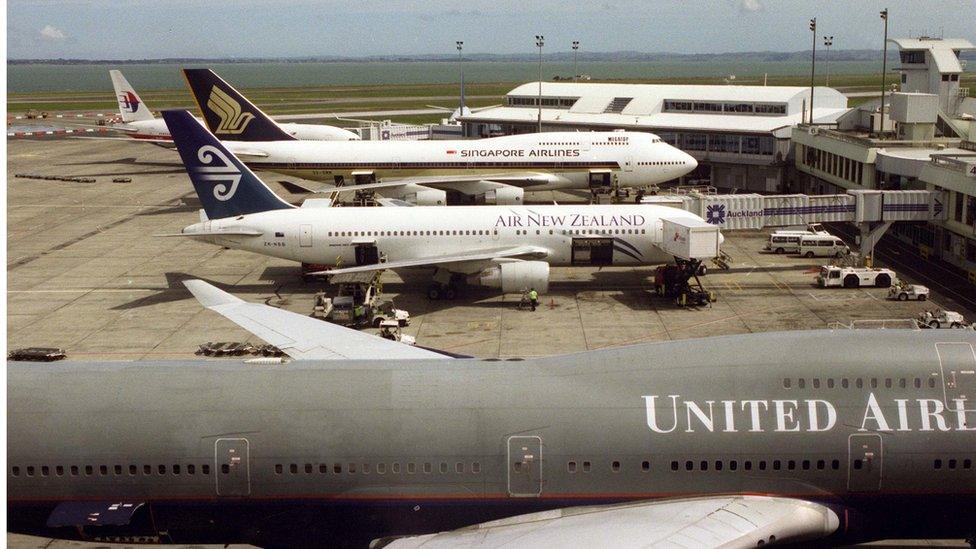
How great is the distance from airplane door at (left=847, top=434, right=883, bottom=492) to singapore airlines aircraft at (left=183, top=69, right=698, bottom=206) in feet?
192

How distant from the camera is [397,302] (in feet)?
170

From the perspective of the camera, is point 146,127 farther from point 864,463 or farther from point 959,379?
point 959,379

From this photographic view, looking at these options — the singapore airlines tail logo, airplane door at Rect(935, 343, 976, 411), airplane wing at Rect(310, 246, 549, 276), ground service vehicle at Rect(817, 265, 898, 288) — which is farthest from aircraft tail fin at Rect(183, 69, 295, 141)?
airplane door at Rect(935, 343, 976, 411)

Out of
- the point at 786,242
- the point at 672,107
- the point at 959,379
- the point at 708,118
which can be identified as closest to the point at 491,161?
the point at 786,242

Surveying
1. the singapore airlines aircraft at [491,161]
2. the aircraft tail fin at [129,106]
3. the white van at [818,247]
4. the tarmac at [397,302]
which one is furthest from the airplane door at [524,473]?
the aircraft tail fin at [129,106]

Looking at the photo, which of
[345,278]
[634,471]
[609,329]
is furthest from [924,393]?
[345,278]

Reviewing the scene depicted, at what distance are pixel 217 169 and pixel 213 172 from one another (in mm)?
283

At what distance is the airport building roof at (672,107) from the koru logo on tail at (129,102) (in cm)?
3868

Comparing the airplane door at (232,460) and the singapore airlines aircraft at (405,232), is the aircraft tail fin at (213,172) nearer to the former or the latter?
the singapore airlines aircraft at (405,232)

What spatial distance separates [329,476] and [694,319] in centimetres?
2935

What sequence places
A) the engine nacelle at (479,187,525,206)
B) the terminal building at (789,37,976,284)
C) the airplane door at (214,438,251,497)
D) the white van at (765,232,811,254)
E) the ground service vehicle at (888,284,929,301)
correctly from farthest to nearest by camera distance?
the engine nacelle at (479,187,525,206) < the white van at (765,232,811,254) < the terminal building at (789,37,976,284) < the ground service vehicle at (888,284,929,301) < the airplane door at (214,438,251,497)

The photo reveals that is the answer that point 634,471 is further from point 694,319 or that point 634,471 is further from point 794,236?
point 794,236

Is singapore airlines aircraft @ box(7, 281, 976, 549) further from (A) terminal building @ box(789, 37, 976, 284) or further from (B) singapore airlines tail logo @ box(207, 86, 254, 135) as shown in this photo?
(B) singapore airlines tail logo @ box(207, 86, 254, 135)

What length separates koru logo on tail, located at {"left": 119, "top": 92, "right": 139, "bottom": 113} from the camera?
11519 cm
